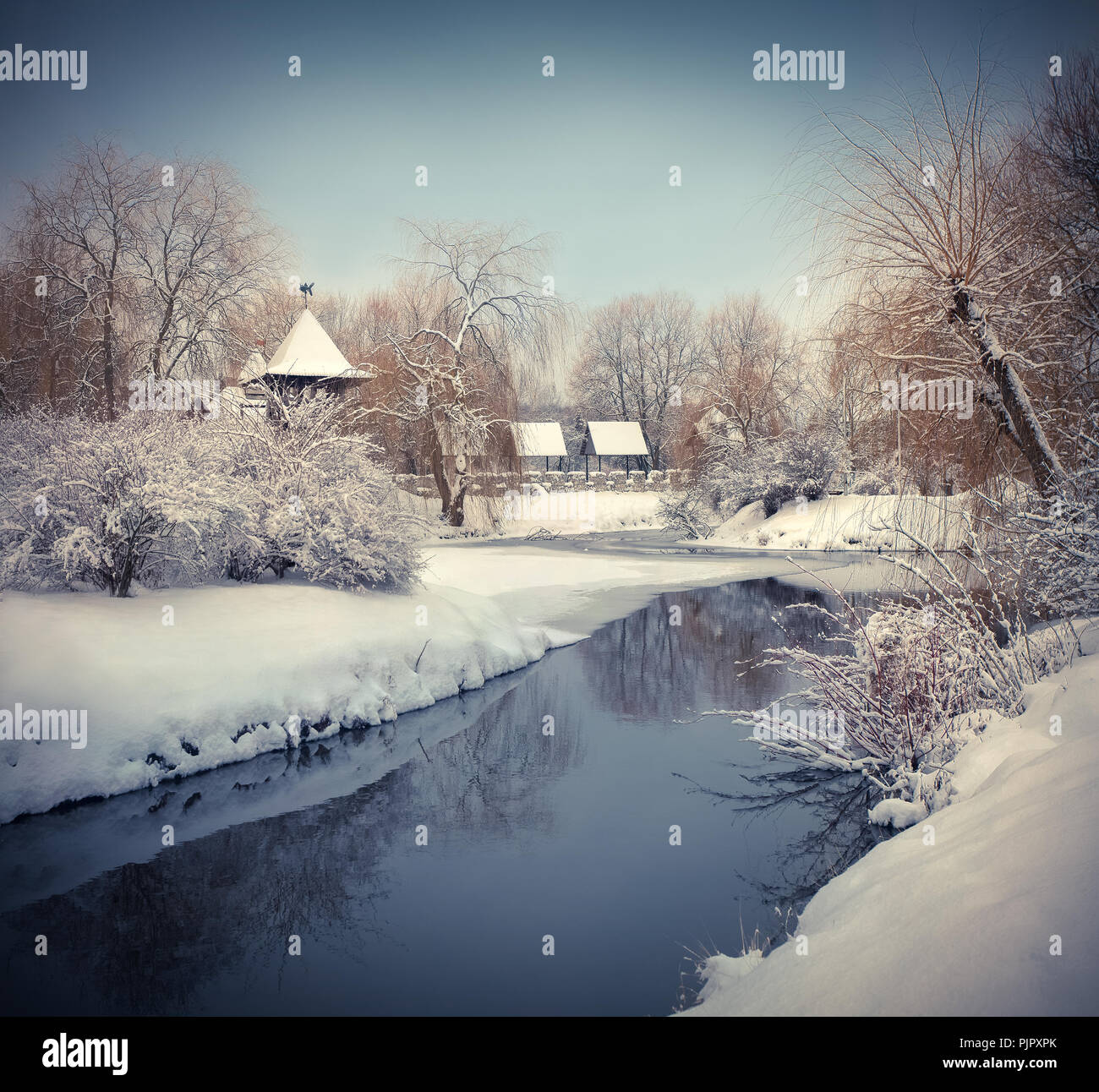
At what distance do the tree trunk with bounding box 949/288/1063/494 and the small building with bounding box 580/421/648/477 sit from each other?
172 feet

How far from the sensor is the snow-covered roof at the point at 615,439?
60469 mm

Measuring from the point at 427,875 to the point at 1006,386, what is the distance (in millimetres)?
6097

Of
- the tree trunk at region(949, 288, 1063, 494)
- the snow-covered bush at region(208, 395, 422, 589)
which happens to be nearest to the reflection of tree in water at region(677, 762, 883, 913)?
the tree trunk at region(949, 288, 1063, 494)

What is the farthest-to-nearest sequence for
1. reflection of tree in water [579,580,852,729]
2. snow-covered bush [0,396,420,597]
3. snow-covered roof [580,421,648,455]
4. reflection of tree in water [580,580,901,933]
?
snow-covered roof [580,421,648,455], reflection of tree in water [579,580,852,729], snow-covered bush [0,396,420,597], reflection of tree in water [580,580,901,933]

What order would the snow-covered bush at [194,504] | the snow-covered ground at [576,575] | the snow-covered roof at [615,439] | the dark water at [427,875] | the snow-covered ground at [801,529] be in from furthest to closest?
the snow-covered roof at [615,439]
the snow-covered ground at [801,529]
the snow-covered ground at [576,575]
the snow-covered bush at [194,504]
the dark water at [427,875]

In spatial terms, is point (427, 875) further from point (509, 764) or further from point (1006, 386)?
point (1006, 386)

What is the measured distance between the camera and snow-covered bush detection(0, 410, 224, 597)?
9336mm

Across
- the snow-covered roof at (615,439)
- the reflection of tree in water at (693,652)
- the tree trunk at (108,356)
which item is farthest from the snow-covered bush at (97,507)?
the snow-covered roof at (615,439)

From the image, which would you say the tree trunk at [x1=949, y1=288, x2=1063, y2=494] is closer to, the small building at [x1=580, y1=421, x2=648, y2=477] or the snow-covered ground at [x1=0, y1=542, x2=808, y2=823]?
the snow-covered ground at [x1=0, y1=542, x2=808, y2=823]

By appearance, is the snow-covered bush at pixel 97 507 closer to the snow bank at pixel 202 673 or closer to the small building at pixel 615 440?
the snow bank at pixel 202 673

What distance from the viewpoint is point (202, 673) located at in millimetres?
8461
